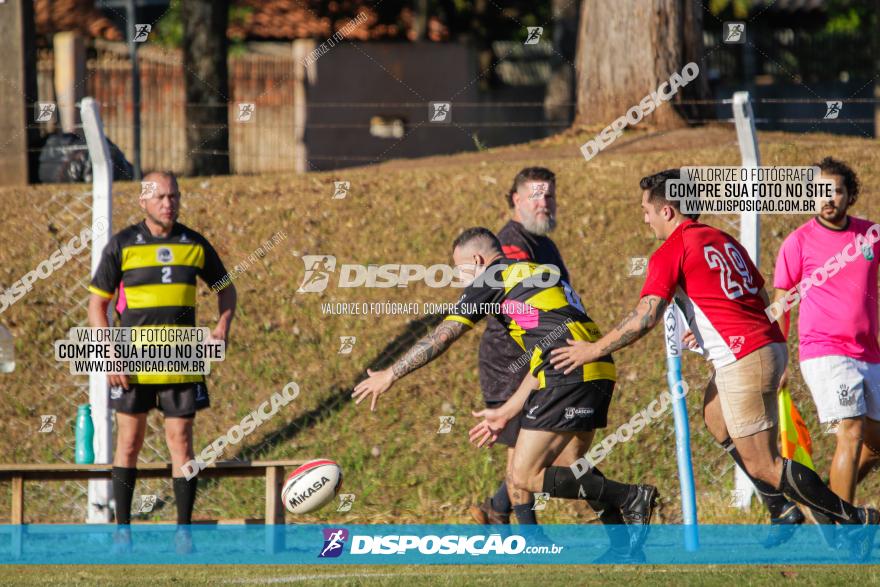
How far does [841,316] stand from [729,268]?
1.44m

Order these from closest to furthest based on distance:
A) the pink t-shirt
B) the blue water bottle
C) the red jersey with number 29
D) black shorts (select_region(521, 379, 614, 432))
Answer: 1. the red jersey with number 29
2. black shorts (select_region(521, 379, 614, 432))
3. the pink t-shirt
4. the blue water bottle

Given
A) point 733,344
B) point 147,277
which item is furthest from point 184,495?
point 733,344

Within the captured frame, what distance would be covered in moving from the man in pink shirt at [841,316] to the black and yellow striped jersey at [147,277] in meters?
3.72

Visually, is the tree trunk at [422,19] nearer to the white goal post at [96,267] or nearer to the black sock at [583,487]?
the white goal post at [96,267]

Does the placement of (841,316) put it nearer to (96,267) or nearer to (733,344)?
(733,344)

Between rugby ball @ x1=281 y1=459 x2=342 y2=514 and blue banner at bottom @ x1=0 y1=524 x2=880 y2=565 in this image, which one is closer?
blue banner at bottom @ x1=0 y1=524 x2=880 y2=565

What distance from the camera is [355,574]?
23.5 feet

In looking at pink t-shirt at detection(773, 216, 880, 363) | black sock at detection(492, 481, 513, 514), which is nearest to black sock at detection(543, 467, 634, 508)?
black sock at detection(492, 481, 513, 514)

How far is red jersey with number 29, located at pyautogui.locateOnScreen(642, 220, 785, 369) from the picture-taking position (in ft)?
22.4

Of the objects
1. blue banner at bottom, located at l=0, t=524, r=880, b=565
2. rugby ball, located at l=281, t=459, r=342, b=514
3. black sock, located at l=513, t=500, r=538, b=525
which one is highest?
rugby ball, located at l=281, t=459, r=342, b=514

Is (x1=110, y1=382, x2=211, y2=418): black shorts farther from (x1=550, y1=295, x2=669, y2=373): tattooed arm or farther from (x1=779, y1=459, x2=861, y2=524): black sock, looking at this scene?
(x1=779, y1=459, x2=861, y2=524): black sock

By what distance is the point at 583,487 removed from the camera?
7164mm

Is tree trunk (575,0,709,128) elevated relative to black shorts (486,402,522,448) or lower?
elevated

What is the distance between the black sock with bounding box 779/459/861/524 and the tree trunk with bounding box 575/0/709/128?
8.24 m
